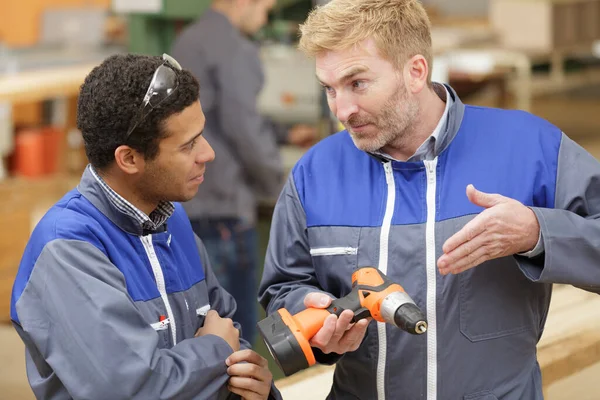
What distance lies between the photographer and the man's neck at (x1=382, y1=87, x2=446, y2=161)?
210 centimetres

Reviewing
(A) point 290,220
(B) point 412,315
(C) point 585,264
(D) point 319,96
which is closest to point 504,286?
(C) point 585,264

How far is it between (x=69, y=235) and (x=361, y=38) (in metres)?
0.76

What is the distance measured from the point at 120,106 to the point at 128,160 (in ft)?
0.43

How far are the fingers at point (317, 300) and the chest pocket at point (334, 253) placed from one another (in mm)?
132

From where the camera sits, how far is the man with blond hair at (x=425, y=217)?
1.97m

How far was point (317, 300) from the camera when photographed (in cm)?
190

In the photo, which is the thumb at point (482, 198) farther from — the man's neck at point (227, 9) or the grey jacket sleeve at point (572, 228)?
the man's neck at point (227, 9)

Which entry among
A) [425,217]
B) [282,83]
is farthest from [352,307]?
[282,83]

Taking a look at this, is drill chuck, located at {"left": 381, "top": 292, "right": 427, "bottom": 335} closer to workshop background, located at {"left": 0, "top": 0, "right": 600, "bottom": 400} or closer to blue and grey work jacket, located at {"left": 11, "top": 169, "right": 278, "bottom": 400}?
blue and grey work jacket, located at {"left": 11, "top": 169, "right": 278, "bottom": 400}

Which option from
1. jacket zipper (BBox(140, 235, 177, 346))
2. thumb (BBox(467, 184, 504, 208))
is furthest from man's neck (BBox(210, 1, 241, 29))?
thumb (BBox(467, 184, 504, 208))

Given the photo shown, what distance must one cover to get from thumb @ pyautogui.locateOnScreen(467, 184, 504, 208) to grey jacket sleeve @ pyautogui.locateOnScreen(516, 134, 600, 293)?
10cm

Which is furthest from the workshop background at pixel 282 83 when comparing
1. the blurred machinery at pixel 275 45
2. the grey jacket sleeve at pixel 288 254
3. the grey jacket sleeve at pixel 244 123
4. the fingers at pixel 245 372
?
the fingers at pixel 245 372

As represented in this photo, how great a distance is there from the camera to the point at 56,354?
1.72 meters

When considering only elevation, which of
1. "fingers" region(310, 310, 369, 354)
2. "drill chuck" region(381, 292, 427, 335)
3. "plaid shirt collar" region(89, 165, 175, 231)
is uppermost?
"plaid shirt collar" region(89, 165, 175, 231)
